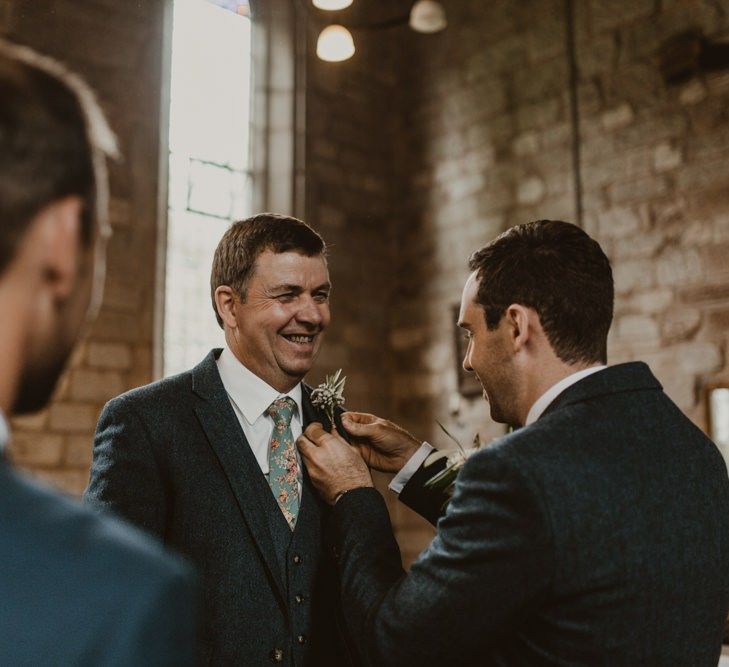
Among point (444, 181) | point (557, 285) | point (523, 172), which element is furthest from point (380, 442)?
point (444, 181)

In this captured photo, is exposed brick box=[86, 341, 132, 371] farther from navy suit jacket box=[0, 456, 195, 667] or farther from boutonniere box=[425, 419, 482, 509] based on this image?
navy suit jacket box=[0, 456, 195, 667]

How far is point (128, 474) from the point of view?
1.85 meters

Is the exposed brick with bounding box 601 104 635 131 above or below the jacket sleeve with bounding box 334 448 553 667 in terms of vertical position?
above

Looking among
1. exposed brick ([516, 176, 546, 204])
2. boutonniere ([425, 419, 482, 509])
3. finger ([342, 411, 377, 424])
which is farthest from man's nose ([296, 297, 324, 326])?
exposed brick ([516, 176, 546, 204])

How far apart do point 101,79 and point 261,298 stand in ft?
13.0

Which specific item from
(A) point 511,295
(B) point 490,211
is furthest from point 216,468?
(B) point 490,211

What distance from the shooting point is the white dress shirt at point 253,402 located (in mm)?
2088

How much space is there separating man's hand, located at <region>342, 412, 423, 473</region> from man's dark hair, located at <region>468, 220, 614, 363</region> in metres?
0.56

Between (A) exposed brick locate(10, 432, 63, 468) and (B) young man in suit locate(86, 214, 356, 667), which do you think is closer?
(B) young man in suit locate(86, 214, 356, 667)

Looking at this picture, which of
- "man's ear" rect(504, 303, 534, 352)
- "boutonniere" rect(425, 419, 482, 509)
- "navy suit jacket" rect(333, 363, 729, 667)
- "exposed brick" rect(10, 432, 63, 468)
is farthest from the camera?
"exposed brick" rect(10, 432, 63, 468)

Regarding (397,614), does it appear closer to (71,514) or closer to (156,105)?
(71,514)

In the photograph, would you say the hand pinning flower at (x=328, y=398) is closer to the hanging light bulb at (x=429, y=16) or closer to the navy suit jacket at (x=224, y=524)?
the navy suit jacket at (x=224, y=524)

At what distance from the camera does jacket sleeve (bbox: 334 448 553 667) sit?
146cm

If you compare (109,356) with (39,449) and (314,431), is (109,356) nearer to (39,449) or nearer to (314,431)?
(39,449)
